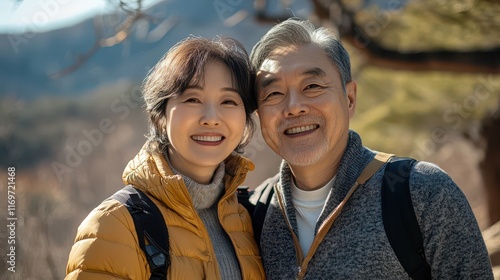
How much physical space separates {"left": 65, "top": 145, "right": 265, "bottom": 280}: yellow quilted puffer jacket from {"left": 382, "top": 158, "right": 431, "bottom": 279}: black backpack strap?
54cm

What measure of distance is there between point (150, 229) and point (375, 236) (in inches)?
32.2

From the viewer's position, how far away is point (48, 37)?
2166 centimetres

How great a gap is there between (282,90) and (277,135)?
189 mm

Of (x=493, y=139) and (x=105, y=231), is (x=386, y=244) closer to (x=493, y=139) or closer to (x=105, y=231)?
(x=105, y=231)

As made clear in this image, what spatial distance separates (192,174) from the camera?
2.44 meters

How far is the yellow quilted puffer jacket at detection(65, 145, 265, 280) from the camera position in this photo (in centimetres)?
202

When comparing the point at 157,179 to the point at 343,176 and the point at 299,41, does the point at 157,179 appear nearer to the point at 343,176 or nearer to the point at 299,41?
the point at 343,176

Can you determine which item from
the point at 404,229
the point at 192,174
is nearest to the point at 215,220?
the point at 192,174

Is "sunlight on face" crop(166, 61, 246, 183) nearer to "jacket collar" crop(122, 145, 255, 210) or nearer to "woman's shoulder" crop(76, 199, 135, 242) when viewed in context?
"jacket collar" crop(122, 145, 255, 210)

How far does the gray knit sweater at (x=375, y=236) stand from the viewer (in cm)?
219

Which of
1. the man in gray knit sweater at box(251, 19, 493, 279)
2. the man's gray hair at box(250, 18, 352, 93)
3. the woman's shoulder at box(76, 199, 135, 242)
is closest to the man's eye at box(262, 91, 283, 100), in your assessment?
the man in gray knit sweater at box(251, 19, 493, 279)

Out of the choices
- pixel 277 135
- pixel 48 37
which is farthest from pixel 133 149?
pixel 277 135

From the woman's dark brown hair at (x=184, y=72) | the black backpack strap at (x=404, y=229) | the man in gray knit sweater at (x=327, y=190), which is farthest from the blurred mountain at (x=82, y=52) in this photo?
the black backpack strap at (x=404, y=229)

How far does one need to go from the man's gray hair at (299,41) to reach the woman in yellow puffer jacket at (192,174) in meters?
0.15
